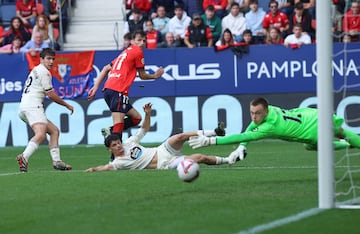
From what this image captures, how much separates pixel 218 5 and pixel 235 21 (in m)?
1.36

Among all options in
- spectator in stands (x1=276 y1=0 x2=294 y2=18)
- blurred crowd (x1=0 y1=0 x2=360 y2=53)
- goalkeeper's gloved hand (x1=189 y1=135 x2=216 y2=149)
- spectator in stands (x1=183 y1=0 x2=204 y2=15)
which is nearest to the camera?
goalkeeper's gloved hand (x1=189 y1=135 x2=216 y2=149)

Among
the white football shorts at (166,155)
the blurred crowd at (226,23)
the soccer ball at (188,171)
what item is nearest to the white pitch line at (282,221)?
the soccer ball at (188,171)

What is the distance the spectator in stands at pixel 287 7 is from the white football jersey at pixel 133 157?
11002mm

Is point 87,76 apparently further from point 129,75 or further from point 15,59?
point 129,75

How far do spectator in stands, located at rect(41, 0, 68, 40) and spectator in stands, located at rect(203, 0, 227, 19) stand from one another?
3.75 m

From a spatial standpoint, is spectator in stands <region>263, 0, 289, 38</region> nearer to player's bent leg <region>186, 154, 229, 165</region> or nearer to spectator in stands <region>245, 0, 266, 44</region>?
spectator in stands <region>245, 0, 266, 44</region>

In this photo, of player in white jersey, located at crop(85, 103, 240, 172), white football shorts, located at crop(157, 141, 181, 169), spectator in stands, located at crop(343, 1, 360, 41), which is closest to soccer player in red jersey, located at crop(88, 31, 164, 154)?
player in white jersey, located at crop(85, 103, 240, 172)

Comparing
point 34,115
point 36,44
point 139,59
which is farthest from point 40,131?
point 36,44

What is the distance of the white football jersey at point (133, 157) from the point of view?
530 inches

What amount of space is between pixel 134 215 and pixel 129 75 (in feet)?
24.2

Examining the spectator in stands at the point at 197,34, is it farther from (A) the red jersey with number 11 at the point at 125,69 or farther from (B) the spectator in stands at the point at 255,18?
(A) the red jersey with number 11 at the point at 125,69

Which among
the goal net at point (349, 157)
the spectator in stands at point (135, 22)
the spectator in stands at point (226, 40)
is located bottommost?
the goal net at point (349, 157)

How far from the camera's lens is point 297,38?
22.2m

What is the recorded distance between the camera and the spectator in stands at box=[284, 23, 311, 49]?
21.9 m
